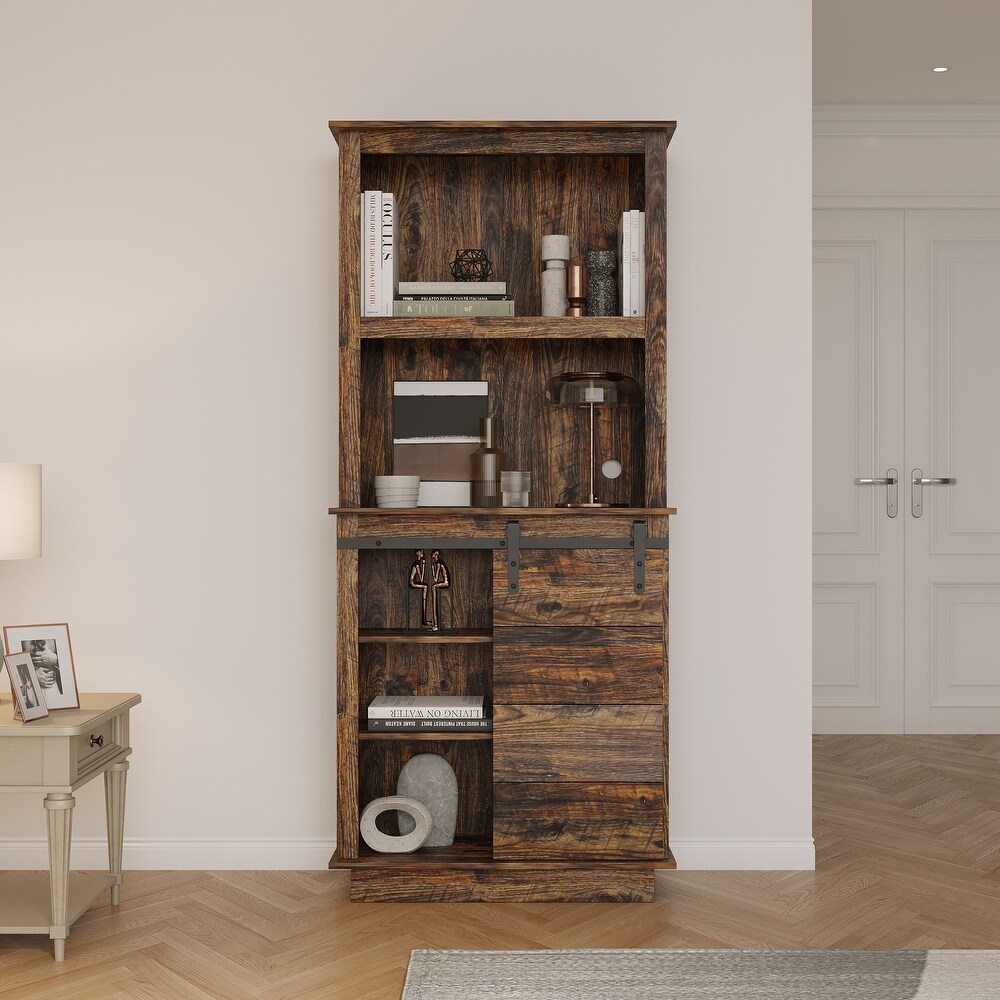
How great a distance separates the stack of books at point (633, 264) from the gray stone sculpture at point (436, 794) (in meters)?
1.44

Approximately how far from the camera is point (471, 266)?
2883 millimetres

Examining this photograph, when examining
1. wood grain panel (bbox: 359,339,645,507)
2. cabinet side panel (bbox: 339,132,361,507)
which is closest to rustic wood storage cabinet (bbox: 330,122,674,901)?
cabinet side panel (bbox: 339,132,361,507)

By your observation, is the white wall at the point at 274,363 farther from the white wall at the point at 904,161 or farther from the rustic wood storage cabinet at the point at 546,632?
the white wall at the point at 904,161

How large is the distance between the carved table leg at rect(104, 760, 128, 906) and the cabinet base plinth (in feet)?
2.17

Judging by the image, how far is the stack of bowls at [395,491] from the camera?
8.95 ft

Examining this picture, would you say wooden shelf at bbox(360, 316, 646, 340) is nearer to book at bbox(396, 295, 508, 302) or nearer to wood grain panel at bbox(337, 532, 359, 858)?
book at bbox(396, 295, 508, 302)

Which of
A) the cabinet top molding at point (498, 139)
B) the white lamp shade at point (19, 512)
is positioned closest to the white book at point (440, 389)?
the cabinet top molding at point (498, 139)

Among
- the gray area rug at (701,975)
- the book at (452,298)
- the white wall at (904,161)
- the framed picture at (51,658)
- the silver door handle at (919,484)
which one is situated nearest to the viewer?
the gray area rug at (701,975)

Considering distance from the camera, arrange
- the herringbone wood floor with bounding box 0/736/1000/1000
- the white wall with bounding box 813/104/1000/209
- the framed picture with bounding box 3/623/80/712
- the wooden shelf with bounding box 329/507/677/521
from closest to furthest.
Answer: the herringbone wood floor with bounding box 0/736/1000/1000
the framed picture with bounding box 3/623/80/712
the wooden shelf with bounding box 329/507/677/521
the white wall with bounding box 813/104/1000/209

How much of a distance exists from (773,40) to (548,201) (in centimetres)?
84

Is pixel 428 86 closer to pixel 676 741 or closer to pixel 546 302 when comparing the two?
pixel 546 302

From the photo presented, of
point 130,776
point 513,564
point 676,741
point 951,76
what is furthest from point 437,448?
point 951,76

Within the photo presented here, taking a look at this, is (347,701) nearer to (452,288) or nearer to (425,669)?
(425,669)

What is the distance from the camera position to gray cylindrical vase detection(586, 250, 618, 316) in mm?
2803
